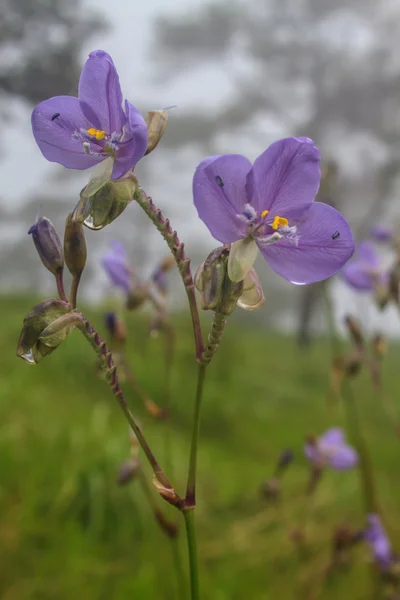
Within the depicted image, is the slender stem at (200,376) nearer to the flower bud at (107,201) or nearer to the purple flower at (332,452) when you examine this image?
the flower bud at (107,201)

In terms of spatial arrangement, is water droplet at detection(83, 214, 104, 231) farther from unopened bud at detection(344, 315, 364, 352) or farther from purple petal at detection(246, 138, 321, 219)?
unopened bud at detection(344, 315, 364, 352)

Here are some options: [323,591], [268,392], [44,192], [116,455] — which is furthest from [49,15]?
[323,591]

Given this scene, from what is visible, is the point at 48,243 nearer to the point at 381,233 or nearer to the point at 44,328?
the point at 44,328

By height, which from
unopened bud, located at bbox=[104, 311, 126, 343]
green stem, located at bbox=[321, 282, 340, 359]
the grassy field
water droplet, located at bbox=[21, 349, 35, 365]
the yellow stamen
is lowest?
the grassy field

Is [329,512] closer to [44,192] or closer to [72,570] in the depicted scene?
[72,570]

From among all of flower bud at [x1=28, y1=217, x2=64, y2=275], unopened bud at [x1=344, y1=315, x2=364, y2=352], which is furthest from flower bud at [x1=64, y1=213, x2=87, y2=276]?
unopened bud at [x1=344, y1=315, x2=364, y2=352]

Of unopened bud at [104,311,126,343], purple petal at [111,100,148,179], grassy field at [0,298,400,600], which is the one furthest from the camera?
grassy field at [0,298,400,600]

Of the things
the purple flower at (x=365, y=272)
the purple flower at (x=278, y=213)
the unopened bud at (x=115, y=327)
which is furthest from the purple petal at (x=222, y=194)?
the purple flower at (x=365, y=272)

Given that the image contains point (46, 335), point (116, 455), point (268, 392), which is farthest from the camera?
point (268, 392)
